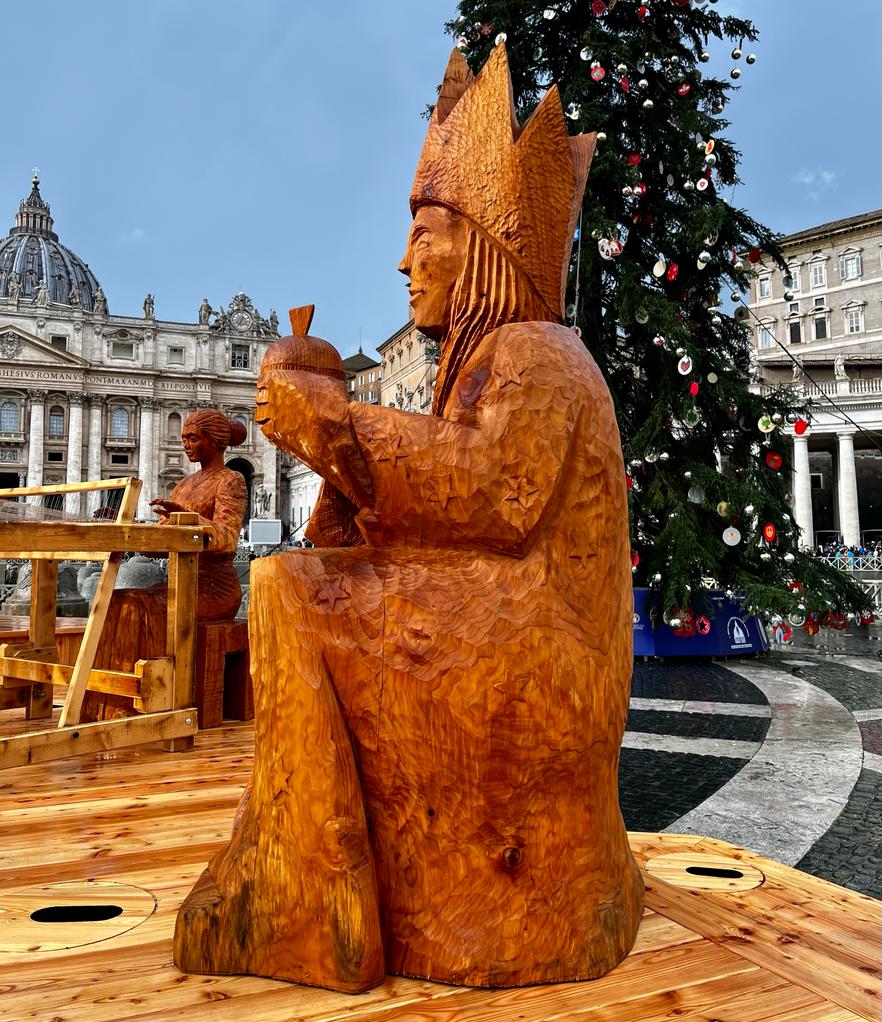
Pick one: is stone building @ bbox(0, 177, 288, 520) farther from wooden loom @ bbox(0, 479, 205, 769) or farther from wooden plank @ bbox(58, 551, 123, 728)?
wooden plank @ bbox(58, 551, 123, 728)

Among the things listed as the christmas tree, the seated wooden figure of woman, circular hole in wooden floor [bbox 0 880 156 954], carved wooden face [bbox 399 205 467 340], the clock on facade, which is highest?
the clock on facade

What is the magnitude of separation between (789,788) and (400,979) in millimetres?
2894

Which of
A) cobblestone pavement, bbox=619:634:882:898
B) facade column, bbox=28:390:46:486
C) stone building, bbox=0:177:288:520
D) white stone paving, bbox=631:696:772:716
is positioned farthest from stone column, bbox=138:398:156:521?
white stone paving, bbox=631:696:772:716

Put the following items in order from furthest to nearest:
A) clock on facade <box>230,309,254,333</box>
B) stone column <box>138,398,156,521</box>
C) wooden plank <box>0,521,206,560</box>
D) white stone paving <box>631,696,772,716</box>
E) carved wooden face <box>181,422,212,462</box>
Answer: clock on facade <box>230,309,254,333</box> → stone column <box>138,398,156,521</box> → white stone paving <box>631,696,772,716</box> → carved wooden face <box>181,422,212,462</box> → wooden plank <box>0,521,206,560</box>

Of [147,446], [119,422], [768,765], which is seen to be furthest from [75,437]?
A: [768,765]

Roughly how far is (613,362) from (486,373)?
7.74 metres

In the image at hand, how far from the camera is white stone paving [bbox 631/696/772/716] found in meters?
5.25

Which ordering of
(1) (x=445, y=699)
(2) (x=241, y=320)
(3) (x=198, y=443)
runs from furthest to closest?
(2) (x=241, y=320)
(3) (x=198, y=443)
(1) (x=445, y=699)

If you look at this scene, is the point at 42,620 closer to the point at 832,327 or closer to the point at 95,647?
the point at 95,647

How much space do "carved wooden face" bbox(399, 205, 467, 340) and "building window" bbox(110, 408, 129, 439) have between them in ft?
178

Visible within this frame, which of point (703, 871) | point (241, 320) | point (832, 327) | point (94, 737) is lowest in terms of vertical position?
point (703, 871)

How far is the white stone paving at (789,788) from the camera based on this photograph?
2787 millimetres

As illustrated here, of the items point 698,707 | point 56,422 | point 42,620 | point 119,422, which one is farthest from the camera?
point 119,422

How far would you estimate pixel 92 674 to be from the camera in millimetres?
3211
